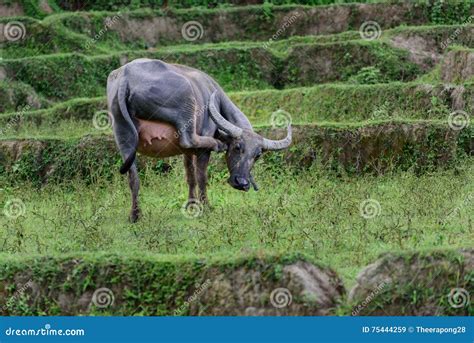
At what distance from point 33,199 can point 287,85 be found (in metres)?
9.05

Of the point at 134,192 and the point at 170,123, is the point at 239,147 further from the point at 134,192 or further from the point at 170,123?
the point at 134,192

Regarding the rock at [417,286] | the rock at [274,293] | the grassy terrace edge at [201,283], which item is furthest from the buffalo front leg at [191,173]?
the rock at [417,286]

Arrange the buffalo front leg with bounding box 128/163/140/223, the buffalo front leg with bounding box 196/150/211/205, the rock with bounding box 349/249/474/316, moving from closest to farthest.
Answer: the rock with bounding box 349/249/474/316 → the buffalo front leg with bounding box 128/163/140/223 → the buffalo front leg with bounding box 196/150/211/205

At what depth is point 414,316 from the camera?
7.95 m

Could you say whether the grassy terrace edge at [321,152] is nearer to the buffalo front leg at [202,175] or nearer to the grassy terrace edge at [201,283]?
the buffalo front leg at [202,175]

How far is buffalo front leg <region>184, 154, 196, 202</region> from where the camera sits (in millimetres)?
12109

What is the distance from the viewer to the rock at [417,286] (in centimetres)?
796

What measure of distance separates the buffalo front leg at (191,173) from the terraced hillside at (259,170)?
25 centimetres

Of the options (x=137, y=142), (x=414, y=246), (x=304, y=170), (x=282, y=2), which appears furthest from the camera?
(x=282, y=2)

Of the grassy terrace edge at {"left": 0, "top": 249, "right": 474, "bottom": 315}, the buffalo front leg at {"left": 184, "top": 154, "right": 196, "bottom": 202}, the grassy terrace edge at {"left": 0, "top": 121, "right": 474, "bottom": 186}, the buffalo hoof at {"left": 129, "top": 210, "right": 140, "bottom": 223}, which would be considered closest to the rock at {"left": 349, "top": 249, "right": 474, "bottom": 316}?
the grassy terrace edge at {"left": 0, "top": 249, "right": 474, "bottom": 315}

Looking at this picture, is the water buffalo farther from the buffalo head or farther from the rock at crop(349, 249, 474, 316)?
the rock at crop(349, 249, 474, 316)

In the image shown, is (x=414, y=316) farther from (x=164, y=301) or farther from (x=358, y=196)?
(x=358, y=196)

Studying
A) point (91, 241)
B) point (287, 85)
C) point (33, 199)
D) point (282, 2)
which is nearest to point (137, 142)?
point (91, 241)

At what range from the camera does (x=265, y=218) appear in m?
10.7
